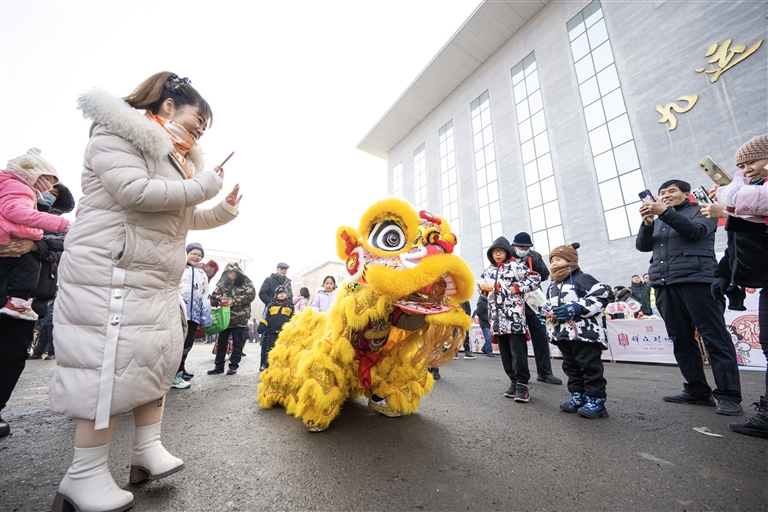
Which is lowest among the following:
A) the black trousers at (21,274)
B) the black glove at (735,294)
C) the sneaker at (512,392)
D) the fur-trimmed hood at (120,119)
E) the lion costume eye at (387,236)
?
the sneaker at (512,392)

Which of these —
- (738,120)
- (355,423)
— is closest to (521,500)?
(355,423)

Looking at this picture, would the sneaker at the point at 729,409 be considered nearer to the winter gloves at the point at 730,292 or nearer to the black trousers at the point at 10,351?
the winter gloves at the point at 730,292

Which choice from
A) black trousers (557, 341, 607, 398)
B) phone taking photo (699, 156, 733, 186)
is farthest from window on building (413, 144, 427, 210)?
phone taking photo (699, 156, 733, 186)

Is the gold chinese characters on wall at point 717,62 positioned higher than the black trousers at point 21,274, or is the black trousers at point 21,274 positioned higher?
the gold chinese characters on wall at point 717,62

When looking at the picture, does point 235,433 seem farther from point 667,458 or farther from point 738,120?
point 738,120

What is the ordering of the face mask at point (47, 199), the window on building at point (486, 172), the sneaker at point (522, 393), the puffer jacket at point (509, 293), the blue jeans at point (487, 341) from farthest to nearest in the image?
the window on building at point (486, 172), the blue jeans at point (487, 341), the puffer jacket at point (509, 293), the sneaker at point (522, 393), the face mask at point (47, 199)

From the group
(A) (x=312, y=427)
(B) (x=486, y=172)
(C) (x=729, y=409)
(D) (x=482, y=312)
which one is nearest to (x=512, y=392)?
(C) (x=729, y=409)

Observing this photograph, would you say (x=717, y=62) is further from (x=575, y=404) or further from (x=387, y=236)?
(x=387, y=236)

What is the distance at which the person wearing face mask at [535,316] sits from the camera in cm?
402

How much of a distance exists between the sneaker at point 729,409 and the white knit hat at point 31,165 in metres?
5.66

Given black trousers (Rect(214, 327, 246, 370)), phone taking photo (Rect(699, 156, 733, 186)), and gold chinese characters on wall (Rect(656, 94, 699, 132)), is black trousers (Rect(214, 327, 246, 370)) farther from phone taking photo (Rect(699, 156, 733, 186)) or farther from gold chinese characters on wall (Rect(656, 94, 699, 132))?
gold chinese characters on wall (Rect(656, 94, 699, 132))

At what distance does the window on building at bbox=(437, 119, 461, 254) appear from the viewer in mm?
18438

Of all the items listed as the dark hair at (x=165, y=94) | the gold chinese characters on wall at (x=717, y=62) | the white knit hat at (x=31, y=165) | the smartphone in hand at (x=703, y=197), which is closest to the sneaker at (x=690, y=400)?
the smartphone in hand at (x=703, y=197)

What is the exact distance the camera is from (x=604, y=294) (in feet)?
9.00
